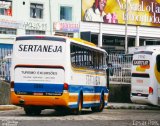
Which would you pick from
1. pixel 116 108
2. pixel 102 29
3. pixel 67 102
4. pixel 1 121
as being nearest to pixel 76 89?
pixel 67 102

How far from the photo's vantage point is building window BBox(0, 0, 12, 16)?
178 feet

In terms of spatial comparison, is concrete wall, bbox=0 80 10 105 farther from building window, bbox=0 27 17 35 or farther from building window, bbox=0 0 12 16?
building window, bbox=0 0 12 16

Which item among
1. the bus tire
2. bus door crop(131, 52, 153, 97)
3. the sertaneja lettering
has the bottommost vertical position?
the bus tire

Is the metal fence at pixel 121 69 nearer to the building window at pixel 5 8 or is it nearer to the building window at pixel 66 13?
the building window at pixel 5 8

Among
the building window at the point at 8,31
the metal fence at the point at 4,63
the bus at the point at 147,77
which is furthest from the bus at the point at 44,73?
the building window at the point at 8,31

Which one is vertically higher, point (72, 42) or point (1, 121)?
point (72, 42)

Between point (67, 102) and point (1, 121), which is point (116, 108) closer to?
point (67, 102)

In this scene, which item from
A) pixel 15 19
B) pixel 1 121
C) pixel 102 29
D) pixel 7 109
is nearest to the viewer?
pixel 1 121

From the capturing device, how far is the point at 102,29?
6291 centimetres

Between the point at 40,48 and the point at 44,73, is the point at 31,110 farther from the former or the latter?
the point at 40,48

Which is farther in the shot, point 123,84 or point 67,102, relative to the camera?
point 123,84

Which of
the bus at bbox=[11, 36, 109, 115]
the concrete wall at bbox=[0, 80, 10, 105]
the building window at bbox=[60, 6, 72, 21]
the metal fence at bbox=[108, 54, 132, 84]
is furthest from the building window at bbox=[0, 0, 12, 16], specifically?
the bus at bbox=[11, 36, 109, 115]

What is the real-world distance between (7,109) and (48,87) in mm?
6567

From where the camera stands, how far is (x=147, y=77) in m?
30.4
